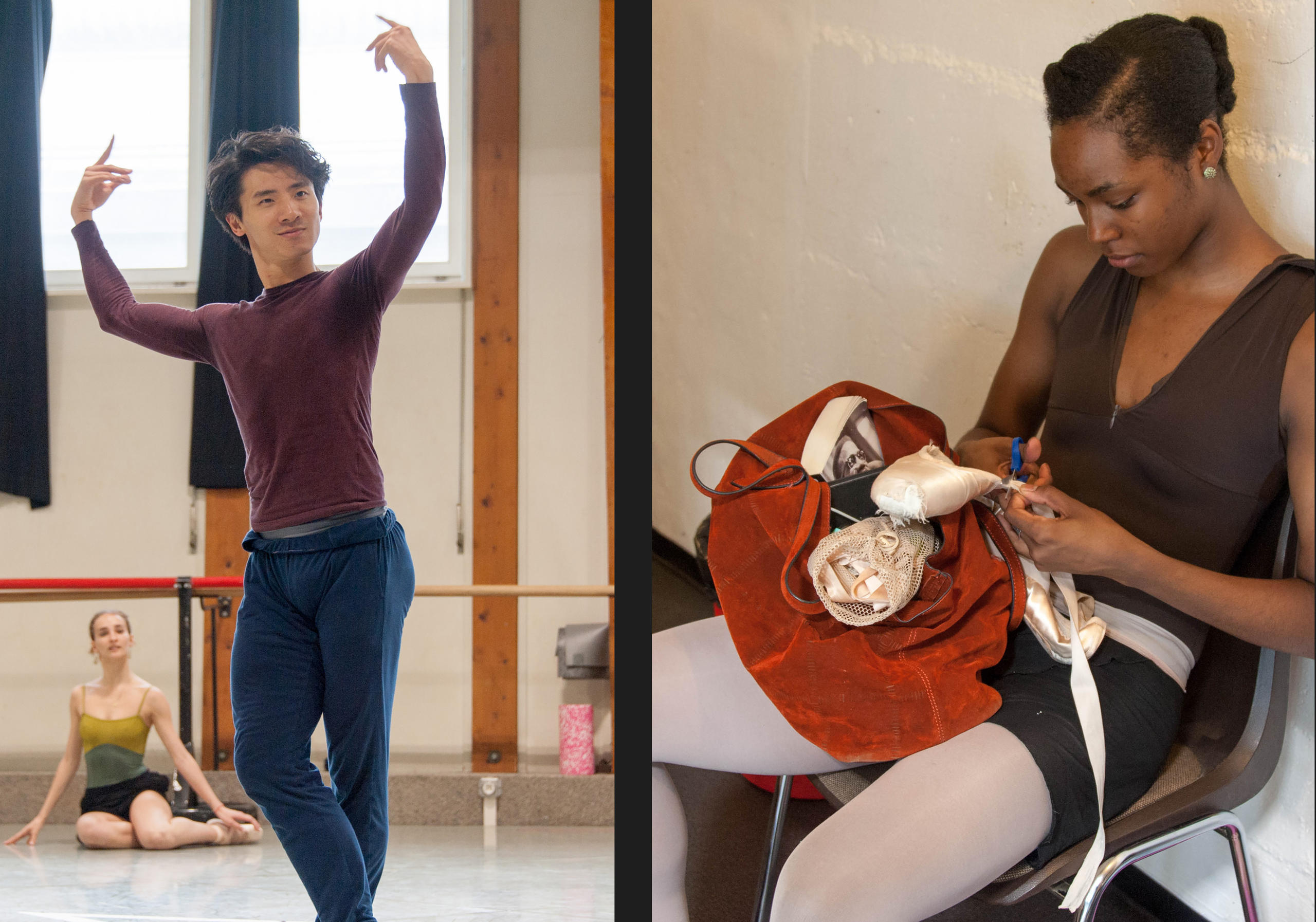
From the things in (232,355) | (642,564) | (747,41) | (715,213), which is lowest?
(642,564)

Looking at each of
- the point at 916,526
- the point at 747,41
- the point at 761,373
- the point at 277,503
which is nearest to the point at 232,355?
the point at 277,503

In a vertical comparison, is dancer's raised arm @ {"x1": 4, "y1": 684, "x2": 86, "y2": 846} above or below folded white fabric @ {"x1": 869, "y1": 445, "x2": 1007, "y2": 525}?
below

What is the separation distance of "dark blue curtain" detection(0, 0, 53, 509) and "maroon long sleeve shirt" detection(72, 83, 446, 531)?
190 millimetres

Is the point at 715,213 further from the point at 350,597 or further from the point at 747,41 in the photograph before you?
the point at 350,597

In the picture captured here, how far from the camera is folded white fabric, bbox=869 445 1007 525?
0.92 metres

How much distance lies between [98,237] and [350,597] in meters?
0.57

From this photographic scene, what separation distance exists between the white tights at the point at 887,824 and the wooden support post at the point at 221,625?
0.57 meters

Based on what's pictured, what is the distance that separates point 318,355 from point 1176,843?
1067 millimetres

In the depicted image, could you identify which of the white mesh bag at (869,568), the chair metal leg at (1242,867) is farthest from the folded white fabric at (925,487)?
the chair metal leg at (1242,867)

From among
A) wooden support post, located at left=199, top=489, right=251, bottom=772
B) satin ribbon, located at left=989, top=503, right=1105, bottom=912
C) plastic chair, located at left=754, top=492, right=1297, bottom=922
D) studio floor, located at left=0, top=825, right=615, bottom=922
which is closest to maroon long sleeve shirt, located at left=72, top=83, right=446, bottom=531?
wooden support post, located at left=199, top=489, right=251, bottom=772

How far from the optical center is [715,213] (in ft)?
6.67

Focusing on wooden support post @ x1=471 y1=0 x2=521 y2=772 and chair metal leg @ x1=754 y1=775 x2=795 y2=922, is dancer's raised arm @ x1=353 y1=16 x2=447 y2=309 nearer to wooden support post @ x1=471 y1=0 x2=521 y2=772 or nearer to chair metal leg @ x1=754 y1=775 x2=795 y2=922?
wooden support post @ x1=471 y1=0 x2=521 y2=772

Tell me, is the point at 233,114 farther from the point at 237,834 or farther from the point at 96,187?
the point at 237,834

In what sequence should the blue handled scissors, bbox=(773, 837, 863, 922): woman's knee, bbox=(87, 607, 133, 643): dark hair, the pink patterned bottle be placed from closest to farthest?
1. bbox=(773, 837, 863, 922): woman's knee
2. the blue handled scissors
3. bbox=(87, 607, 133, 643): dark hair
4. the pink patterned bottle
